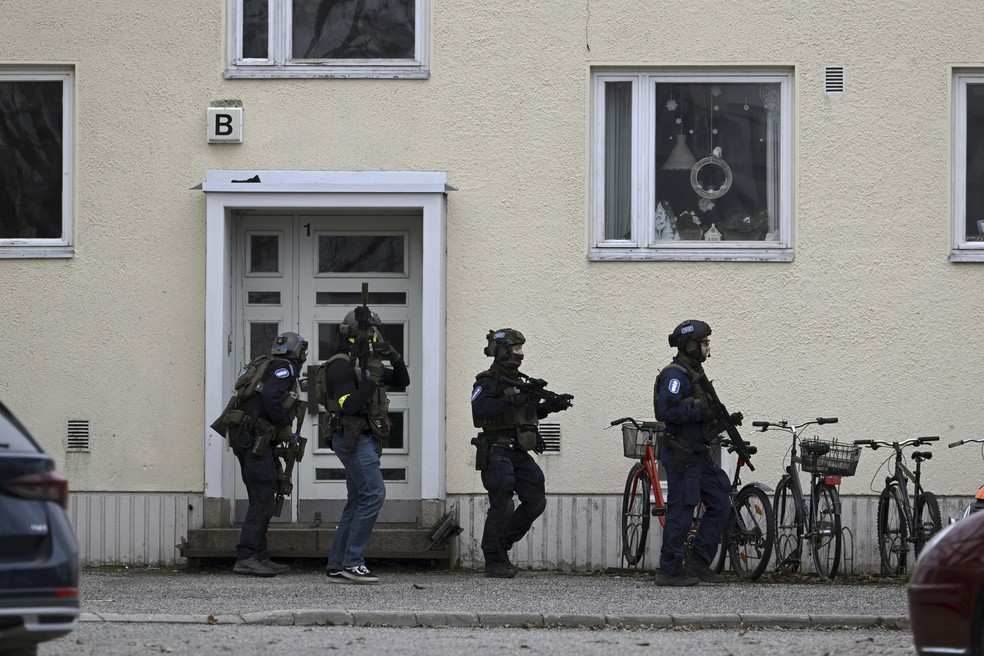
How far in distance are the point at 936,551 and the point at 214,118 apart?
801cm

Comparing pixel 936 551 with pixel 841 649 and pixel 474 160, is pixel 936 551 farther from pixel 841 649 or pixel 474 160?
pixel 474 160

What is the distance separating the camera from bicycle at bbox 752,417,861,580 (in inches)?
493

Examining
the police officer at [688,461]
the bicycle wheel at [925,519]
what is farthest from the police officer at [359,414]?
the bicycle wheel at [925,519]

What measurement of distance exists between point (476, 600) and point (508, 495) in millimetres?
1458

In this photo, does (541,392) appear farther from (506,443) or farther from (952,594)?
(952,594)

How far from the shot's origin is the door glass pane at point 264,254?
1395cm

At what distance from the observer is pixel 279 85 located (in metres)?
13.6

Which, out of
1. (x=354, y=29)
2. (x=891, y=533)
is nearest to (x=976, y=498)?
(x=891, y=533)

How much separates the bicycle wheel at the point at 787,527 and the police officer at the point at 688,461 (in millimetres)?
627

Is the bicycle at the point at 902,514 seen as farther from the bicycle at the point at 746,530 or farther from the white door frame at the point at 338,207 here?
the white door frame at the point at 338,207

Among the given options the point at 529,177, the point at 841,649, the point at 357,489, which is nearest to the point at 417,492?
the point at 357,489

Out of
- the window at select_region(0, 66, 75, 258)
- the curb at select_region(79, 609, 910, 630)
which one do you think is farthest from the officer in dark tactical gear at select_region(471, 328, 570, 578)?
the window at select_region(0, 66, 75, 258)

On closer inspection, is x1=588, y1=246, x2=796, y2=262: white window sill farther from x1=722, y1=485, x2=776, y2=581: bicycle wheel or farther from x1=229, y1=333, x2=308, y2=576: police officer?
x1=229, y1=333, x2=308, y2=576: police officer

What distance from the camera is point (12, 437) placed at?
281 inches
